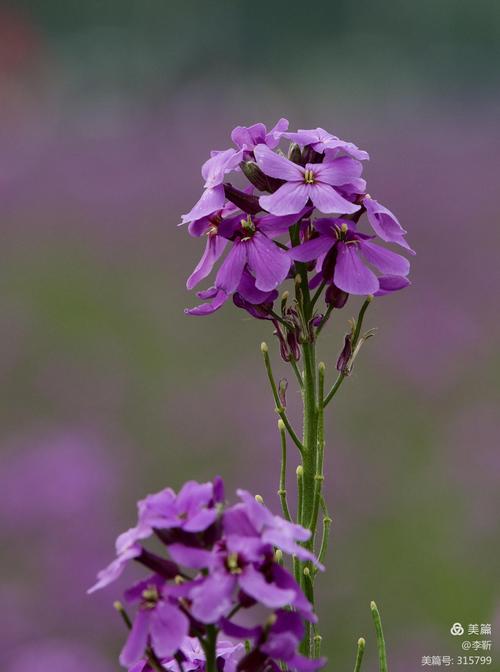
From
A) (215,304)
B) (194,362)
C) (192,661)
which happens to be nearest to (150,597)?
(192,661)

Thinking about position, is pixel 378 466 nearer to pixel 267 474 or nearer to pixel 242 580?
pixel 267 474

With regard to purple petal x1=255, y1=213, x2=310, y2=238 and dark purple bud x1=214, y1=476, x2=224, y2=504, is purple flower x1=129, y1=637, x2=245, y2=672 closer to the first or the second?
dark purple bud x1=214, y1=476, x2=224, y2=504

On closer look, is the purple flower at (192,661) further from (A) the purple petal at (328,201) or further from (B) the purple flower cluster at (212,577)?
(A) the purple petal at (328,201)

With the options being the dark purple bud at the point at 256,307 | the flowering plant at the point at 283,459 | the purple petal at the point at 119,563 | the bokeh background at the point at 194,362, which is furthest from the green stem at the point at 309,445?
the bokeh background at the point at 194,362

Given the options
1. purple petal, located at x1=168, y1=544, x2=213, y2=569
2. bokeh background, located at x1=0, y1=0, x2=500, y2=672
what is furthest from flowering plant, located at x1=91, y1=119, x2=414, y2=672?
bokeh background, located at x1=0, y1=0, x2=500, y2=672

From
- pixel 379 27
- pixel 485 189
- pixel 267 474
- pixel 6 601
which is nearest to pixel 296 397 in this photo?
pixel 267 474

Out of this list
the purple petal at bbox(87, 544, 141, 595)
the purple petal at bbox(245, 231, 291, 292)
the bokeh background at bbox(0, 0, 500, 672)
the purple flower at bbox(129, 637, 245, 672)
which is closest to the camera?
the purple petal at bbox(87, 544, 141, 595)
